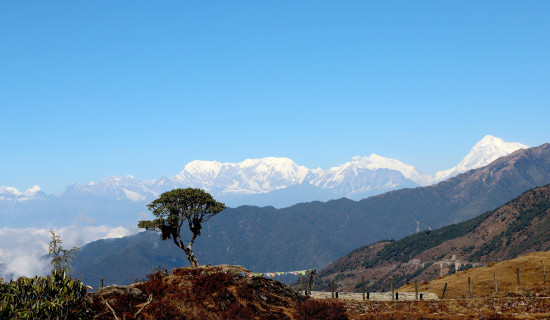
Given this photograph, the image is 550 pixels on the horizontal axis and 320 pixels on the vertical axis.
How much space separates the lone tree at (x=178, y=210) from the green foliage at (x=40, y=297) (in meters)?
39.4

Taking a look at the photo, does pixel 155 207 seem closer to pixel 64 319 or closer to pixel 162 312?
pixel 162 312

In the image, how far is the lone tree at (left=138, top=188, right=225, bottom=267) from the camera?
68.9 metres

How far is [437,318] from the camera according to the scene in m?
40.2

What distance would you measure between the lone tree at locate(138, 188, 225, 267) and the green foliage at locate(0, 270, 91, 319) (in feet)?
129

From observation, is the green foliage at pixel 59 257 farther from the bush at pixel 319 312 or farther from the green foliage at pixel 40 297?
the bush at pixel 319 312

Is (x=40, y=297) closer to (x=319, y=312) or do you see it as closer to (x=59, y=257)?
(x=59, y=257)

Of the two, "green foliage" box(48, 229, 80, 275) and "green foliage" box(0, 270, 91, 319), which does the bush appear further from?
"green foliage" box(48, 229, 80, 275)

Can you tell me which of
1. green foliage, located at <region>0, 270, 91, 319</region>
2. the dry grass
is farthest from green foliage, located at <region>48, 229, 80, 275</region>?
the dry grass

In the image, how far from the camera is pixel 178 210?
2795 inches

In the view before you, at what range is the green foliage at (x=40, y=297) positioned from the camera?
25109 mm

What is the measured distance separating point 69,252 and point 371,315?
27.4m

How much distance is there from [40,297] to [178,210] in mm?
44381

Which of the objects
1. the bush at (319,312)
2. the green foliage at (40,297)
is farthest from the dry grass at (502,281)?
the green foliage at (40,297)

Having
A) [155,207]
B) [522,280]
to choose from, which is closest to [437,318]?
[155,207]
